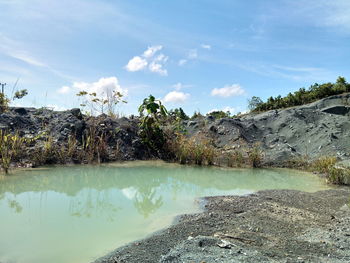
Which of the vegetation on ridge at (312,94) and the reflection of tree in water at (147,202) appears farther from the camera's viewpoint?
the vegetation on ridge at (312,94)

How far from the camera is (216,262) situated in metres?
2.59

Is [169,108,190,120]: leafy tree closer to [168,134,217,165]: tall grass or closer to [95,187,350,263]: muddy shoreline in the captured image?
[168,134,217,165]: tall grass

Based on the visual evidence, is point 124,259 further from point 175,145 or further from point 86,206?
point 175,145

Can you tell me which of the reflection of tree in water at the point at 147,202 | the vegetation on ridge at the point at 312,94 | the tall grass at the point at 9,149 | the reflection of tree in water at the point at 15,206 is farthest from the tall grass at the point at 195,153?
the vegetation on ridge at the point at 312,94

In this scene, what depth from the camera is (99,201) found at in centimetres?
534

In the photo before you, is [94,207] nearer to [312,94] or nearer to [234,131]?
[234,131]

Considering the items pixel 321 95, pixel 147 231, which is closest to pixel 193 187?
pixel 147 231

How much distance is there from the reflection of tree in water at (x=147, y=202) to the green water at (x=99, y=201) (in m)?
0.01

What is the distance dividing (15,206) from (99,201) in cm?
126

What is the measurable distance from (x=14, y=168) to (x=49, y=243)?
18.0ft

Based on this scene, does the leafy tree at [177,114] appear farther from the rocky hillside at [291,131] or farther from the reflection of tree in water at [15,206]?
the reflection of tree in water at [15,206]

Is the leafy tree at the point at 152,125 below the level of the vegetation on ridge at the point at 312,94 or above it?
below

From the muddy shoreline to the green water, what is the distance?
38 centimetres

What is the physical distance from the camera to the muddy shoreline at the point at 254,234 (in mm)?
2840
